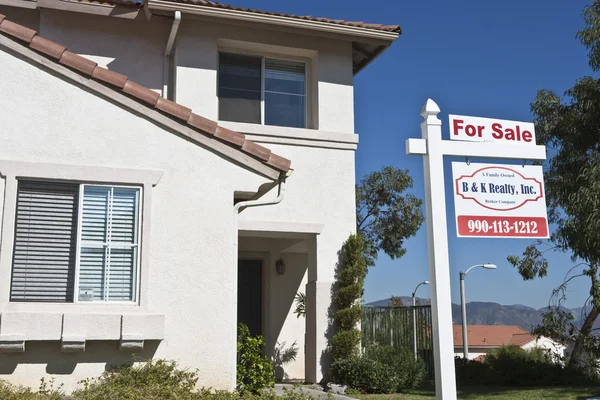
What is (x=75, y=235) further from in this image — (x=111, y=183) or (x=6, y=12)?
(x=6, y=12)

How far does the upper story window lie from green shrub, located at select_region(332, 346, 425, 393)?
189 inches

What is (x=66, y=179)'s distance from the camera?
27.6 feet

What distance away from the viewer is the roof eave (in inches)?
508

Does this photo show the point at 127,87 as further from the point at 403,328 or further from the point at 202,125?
the point at 403,328

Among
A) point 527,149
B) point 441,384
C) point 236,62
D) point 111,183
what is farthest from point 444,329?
point 236,62

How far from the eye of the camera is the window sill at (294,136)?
43.9 feet

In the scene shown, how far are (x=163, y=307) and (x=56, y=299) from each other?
1242mm

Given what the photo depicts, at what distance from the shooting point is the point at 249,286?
15.8 m

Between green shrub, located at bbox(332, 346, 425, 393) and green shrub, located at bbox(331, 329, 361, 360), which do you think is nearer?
green shrub, located at bbox(332, 346, 425, 393)

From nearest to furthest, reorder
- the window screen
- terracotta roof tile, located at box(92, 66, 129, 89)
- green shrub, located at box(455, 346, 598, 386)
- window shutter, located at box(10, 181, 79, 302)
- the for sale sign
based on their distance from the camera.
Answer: the for sale sign < window shutter, located at box(10, 181, 79, 302) < terracotta roof tile, located at box(92, 66, 129, 89) < the window screen < green shrub, located at box(455, 346, 598, 386)

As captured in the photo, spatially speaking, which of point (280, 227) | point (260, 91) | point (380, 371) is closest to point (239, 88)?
point (260, 91)

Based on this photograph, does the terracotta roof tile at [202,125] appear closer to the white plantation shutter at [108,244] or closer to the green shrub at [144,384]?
the white plantation shutter at [108,244]

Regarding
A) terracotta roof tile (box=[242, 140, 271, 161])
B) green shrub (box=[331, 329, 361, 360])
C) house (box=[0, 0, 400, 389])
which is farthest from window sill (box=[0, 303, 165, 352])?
green shrub (box=[331, 329, 361, 360])

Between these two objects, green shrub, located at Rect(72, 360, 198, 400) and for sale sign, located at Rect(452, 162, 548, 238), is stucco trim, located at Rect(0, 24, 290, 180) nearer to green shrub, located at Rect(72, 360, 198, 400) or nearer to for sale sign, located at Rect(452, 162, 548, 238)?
Answer: for sale sign, located at Rect(452, 162, 548, 238)
